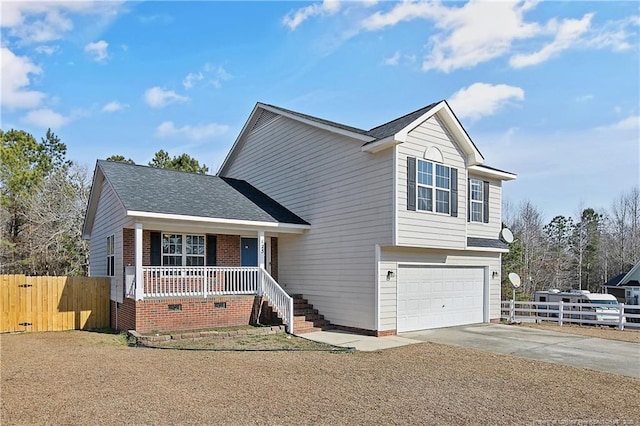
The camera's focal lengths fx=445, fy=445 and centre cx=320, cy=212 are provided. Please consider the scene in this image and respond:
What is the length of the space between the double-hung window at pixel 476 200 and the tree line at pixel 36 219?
20.9 meters

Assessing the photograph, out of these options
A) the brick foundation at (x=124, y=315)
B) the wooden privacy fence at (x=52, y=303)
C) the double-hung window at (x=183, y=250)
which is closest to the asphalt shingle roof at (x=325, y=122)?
the double-hung window at (x=183, y=250)

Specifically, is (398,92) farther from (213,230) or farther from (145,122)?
(145,122)

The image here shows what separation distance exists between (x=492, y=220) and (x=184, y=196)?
11.2 metres

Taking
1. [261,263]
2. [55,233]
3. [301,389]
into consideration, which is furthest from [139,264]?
[55,233]

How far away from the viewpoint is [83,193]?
26.9 meters

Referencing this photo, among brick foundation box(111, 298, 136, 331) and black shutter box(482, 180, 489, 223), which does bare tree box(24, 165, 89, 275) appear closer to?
brick foundation box(111, 298, 136, 331)

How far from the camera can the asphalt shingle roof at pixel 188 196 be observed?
13234 mm

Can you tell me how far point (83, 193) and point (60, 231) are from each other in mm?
3029

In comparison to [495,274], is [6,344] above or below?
below

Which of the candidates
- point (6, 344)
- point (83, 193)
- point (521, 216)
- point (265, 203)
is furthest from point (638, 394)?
point (521, 216)

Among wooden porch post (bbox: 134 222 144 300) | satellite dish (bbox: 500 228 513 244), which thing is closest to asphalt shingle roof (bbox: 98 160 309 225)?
wooden porch post (bbox: 134 222 144 300)

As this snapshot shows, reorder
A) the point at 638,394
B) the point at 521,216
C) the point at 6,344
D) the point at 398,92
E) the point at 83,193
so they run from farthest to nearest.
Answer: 1. the point at 521,216
2. the point at 83,193
3. the point at 398,92
4. the point at 6,344
5. the point at 638,394

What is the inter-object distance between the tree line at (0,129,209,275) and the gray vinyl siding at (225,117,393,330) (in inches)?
565

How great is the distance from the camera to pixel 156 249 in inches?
552
